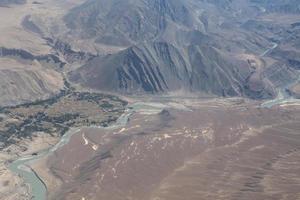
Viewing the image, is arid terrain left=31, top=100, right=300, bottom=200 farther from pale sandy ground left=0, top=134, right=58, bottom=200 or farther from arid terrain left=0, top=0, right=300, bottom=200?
pale sandy ground left=0, top=134, right=58, bottom=200

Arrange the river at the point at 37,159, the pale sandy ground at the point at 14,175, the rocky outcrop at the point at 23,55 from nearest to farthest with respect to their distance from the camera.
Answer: the pale sandy ground at the point at 14,175, the river at the point at 37,159, the rocky outcrop at the point at 23,55

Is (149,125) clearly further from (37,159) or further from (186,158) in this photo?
(37,159)

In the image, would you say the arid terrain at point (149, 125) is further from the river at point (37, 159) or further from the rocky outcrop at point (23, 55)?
the rocky outcrop at point (23, 55)

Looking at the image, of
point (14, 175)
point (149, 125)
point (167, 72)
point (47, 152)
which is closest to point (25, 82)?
point (167, 72)

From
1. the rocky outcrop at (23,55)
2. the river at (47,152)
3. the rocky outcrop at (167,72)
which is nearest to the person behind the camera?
the river at (47,152)

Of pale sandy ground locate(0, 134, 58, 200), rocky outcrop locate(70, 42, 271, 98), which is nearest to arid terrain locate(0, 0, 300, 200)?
pale sandy ground locate(0, 134, 58, 200)

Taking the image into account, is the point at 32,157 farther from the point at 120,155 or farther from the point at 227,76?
the point at 227,76

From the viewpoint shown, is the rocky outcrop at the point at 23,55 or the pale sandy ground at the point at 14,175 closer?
the pale sandy ground at the point at 14,175

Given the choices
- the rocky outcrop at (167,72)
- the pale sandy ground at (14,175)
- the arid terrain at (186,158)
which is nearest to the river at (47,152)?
the pale sandy ground at (14,175)

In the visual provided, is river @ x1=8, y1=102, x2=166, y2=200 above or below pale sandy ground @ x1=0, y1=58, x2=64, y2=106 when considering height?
below

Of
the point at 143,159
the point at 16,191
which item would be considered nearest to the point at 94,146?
the point at 143,159
